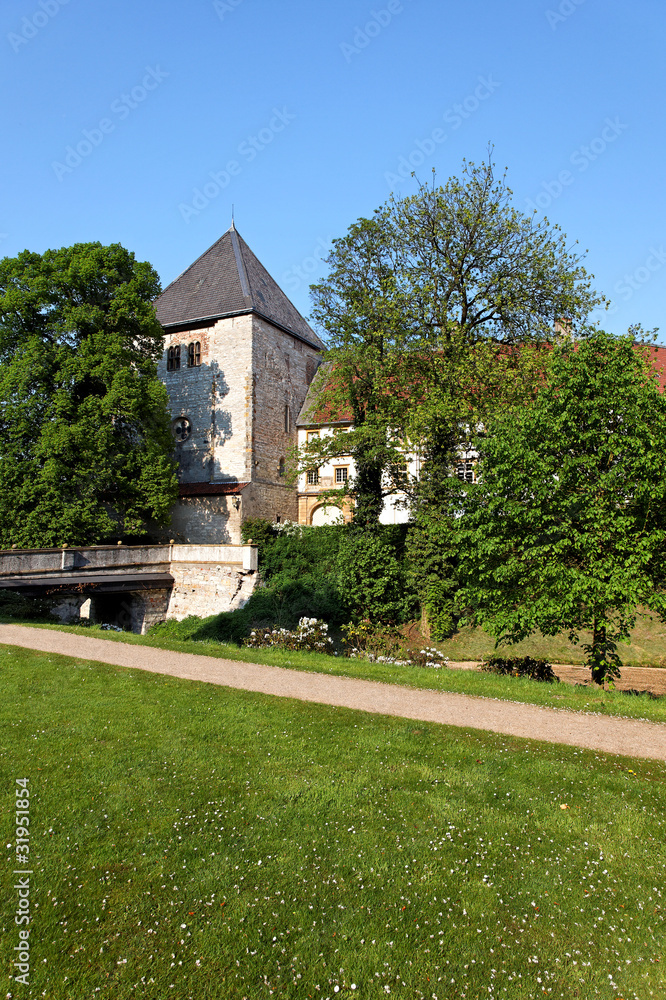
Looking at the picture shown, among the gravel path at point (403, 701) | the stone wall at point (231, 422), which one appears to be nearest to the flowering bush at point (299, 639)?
the gravel path at point (403, 701)

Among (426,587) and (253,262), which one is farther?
(253,262)

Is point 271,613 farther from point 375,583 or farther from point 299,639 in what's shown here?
point 299,639

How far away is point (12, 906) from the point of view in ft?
13.2

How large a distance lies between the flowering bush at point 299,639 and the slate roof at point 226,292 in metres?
18.3

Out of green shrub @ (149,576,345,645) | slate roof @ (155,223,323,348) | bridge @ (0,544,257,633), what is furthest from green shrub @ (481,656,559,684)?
slate roof @ (155,223,323,348)

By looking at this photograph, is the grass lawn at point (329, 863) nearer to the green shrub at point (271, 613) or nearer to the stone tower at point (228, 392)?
the green shrub at point (271, 613)

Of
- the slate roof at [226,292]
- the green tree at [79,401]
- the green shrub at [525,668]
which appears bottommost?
the green shrub at [525,668]

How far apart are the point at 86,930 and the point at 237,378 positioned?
26.0m

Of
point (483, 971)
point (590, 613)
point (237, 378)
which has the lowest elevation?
point (483, 971)

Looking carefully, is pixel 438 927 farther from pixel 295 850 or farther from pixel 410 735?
pixel 410 735

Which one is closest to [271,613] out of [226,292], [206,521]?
[206,521]

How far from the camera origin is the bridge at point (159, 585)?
70.7 ft

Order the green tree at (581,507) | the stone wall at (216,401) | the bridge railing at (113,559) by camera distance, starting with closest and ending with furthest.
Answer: the green tree at (581,507) < the bridge railing at (113,559) < the stone wall at (216,401)

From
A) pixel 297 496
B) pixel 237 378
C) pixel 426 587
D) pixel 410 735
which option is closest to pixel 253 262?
pixel 237 378
